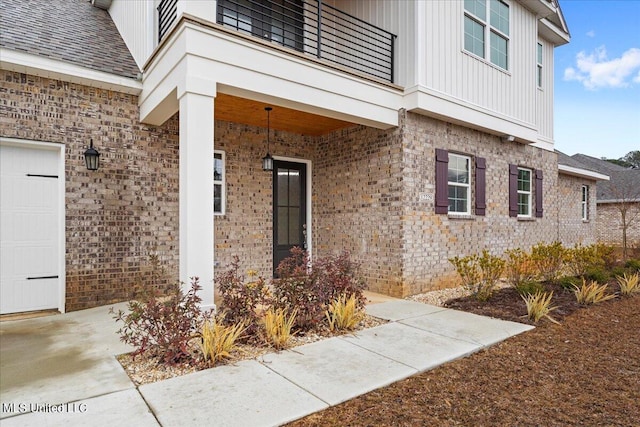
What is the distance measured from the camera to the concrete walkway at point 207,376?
257cm

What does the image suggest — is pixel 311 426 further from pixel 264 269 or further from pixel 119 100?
pixel 119 100

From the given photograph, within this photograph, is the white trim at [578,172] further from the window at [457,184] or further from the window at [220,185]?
the window at [220,185]

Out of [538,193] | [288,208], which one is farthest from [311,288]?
[538,193]

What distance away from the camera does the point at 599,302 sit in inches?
236

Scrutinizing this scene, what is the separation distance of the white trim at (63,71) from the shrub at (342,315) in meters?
4.60

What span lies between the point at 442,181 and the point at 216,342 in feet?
17.4

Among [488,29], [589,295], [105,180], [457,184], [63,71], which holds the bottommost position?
[589,295]

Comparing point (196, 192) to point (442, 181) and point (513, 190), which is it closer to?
point (442, 181)

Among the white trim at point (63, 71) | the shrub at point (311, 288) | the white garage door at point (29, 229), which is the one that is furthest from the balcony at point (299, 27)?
the shrub at point (311, 288)

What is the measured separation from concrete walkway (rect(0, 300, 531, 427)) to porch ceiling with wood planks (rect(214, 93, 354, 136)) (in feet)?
12.2

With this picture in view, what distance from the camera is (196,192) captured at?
4211mm

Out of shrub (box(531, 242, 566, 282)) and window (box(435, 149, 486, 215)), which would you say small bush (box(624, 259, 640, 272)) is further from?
window (box(435, 149, 486, 215))

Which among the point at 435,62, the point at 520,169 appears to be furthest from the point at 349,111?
the point at 520,169

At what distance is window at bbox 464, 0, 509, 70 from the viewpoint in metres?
7.61
